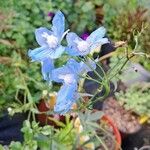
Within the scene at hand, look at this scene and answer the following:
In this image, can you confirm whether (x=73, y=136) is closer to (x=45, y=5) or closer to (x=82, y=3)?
(x=45, y=5)

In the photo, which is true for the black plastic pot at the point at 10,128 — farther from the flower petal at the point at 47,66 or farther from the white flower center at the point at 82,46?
the white flower center at the point at 82,46

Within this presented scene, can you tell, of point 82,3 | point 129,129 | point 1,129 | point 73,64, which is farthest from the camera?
point 82,3

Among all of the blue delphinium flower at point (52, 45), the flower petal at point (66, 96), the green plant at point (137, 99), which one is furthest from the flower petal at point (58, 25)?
the green plant at point (137, 99)

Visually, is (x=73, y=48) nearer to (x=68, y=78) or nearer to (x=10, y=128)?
(x=68, y=78)

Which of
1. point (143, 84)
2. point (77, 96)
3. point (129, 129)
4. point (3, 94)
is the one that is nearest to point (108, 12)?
point (143, 84)

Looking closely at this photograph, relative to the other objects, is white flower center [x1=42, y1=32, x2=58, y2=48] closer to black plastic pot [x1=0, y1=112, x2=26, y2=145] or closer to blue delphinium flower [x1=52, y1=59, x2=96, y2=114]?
blue delphinium flower [x1=52, y1=59, x2=96, y2=114]

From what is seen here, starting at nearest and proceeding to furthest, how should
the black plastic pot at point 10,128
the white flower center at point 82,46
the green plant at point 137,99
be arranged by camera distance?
the white flower center at point 82,46
the black plastic pot at point 10,128
the green plant at point 137,99

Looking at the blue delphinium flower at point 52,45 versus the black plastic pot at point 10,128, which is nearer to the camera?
the blue delphinium flower at point 52,45
